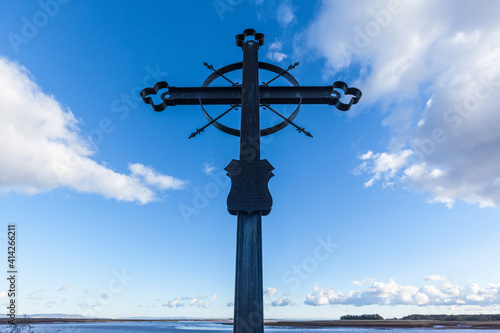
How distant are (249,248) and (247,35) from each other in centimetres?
573

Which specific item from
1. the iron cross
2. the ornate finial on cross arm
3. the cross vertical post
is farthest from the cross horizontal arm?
the ornate finial on cross arm

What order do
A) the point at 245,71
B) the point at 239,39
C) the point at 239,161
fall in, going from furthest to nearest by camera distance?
the point at 239,39 < the point at 245,71 < the point at 239,161

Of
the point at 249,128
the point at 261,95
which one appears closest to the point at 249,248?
the point at 249,128

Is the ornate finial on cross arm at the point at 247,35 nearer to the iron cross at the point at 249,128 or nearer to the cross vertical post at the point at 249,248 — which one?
the iron cross at the point at 249,128

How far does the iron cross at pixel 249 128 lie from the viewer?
20.1 feet

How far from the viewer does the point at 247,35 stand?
9016 millimetres

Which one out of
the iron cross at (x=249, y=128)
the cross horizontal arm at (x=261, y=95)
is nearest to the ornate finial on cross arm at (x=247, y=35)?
the iron cross at (x=249, y=128)

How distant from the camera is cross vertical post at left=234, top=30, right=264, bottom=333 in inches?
235

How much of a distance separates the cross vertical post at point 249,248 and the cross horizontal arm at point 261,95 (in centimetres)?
52

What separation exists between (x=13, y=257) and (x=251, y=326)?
7.35m

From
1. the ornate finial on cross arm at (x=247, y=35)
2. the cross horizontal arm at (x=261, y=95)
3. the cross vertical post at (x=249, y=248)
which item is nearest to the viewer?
the cross vertical post at (x=249, y=248)

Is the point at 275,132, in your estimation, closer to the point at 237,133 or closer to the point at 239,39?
the point at 237,133

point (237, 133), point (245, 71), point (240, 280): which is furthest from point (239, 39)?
point (240, 280)

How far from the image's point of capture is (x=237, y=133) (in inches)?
337
